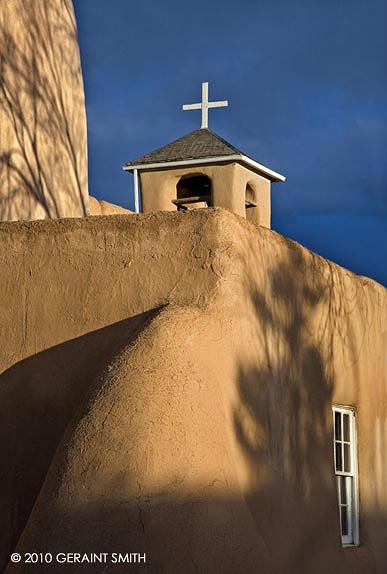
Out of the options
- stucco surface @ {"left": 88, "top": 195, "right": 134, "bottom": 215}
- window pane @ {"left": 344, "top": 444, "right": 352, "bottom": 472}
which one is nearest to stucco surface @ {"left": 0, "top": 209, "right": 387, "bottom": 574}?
window pane @ {"left": 344, "top": 444, "right": 352, "bottom": 472}

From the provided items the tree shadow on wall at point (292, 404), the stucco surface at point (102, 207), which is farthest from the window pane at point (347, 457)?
the stucco surface at point (102, 207)

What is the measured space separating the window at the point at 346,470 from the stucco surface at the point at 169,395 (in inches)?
15.6

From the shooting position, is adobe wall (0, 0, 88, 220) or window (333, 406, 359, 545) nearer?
window (333, 406, 359, 545)

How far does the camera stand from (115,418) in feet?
27.8

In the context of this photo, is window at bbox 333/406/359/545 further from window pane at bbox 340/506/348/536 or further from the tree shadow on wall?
the tree shadow on wall

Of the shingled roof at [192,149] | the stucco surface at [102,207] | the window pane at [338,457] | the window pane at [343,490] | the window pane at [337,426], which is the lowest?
the window pane at [343,490]

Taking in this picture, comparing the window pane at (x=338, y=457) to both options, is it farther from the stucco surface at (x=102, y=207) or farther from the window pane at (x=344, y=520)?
the stucco surface at (x=102, y=207)

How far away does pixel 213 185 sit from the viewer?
15836mm

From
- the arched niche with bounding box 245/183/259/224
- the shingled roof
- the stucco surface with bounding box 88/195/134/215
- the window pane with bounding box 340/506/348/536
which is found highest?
the stucco surface with bounding box 88/195/134/215

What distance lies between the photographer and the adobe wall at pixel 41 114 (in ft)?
44.9

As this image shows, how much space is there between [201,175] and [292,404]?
6018 millimetres

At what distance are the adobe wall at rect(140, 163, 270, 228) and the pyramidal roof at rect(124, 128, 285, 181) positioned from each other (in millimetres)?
123

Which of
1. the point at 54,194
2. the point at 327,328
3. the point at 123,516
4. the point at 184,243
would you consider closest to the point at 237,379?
the point at 184,243

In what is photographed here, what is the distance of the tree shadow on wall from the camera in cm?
965
